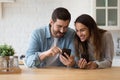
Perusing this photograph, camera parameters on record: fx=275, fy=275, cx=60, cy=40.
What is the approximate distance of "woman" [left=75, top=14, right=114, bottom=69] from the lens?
2.31 metres

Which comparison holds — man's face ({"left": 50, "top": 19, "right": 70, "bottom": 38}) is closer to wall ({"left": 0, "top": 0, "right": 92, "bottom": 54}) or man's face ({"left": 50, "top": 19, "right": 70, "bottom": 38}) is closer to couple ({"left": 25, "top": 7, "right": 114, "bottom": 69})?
couple ({"left": 25, "top": 7, "right": 114, "bottom": 69})

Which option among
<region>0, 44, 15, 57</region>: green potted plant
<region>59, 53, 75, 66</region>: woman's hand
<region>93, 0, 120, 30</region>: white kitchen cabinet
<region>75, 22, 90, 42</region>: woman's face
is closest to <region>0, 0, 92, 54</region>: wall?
<region>93, 0, 120, 30</region>: white kitchen cabinet

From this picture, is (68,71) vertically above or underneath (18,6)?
underneath

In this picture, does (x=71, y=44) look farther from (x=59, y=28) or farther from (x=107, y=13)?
(x=107, y=13)

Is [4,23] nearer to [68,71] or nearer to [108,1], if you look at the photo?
[108,1]

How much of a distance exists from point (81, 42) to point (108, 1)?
187 cm

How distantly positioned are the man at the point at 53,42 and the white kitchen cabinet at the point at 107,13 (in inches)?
64.4

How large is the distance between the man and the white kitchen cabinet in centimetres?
164

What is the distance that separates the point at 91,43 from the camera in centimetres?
237

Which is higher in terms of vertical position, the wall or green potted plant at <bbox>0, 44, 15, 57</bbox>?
the wall

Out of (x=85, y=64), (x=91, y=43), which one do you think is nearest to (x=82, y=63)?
(x=85, y=64)

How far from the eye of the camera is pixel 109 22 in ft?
13.2

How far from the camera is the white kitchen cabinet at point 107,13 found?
400 cm

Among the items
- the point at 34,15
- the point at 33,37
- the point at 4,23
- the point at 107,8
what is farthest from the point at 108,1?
the point at 33,37
